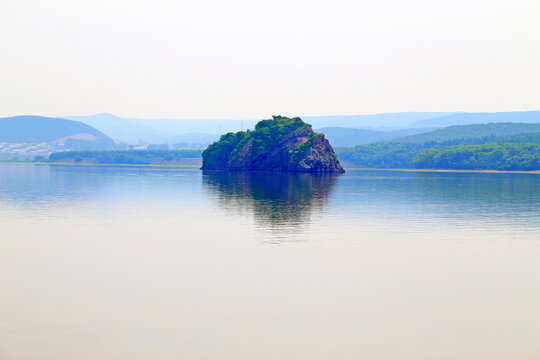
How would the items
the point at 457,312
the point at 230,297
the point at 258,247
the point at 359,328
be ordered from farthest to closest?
the point at 258,247 → the point at 230,297 → the point at 457,312 → the point at 359,328

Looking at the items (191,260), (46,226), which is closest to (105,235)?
(46,226)

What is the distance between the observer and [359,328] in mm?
24812

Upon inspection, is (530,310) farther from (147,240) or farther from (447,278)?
(147,240)

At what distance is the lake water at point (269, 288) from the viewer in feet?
74.9

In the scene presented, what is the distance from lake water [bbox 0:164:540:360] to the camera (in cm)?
2284

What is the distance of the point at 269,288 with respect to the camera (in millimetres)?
A: 31500

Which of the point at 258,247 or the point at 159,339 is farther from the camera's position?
the point at 258,247

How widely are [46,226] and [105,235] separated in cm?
917

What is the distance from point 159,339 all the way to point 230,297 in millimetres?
6770

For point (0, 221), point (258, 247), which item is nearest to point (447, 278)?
point (258, 247)

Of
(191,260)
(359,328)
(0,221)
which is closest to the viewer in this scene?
(359,328)

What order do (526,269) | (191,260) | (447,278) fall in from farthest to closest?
1. (191,260)
2. (526,269)
3. (447,278)

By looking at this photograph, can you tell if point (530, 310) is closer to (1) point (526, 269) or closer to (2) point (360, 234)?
(1) point (526, 269)

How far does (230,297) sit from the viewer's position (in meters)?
29.6
